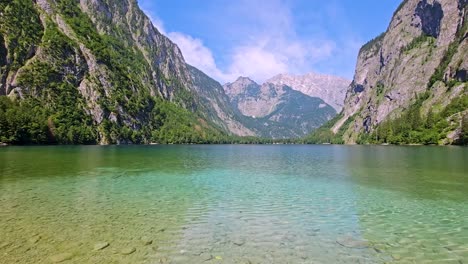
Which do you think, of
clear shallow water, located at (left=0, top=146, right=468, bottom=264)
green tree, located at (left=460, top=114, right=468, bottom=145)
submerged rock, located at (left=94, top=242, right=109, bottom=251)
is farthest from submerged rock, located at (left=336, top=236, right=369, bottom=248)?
green tree, located at (left=460, top=114, right=468, bottom=145)

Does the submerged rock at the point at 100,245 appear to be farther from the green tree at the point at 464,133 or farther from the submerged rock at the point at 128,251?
the green tree at the point at 464,133

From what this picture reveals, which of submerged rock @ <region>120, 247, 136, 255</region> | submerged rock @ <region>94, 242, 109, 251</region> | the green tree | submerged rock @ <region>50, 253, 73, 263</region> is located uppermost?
the green tree

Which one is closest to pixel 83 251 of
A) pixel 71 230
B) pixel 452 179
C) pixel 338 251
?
pixel 71 230

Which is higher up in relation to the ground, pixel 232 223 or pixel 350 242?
pixel 350 242

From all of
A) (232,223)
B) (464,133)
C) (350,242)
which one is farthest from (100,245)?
(464,133)

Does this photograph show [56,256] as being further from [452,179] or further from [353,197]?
[452,179]

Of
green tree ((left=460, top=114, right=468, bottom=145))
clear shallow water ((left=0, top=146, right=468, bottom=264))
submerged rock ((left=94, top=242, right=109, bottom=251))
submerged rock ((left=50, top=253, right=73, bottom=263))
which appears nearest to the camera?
submerged rock ((left=50, top=253, right=73, bottom=263))

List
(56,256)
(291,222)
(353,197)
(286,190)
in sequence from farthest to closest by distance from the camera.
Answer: (286,190) < (353,197) < (291,222) < (56,256)

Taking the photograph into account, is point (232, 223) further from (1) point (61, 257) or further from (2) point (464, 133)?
(2) point (464, 133)

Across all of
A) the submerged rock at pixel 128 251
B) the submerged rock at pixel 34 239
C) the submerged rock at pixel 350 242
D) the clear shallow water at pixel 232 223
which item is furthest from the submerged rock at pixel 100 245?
the submerged rock at pixel 350 242

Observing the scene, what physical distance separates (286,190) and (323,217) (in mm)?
12470

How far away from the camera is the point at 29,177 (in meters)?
43.3

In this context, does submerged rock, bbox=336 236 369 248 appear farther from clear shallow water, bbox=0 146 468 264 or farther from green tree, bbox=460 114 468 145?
green tree, bbox=460 114 468 145

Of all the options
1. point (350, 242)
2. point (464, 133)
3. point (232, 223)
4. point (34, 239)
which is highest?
point (464, 133)
